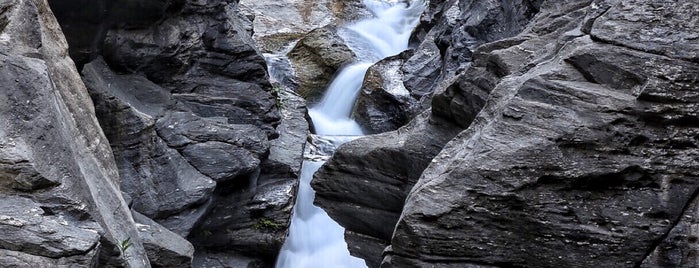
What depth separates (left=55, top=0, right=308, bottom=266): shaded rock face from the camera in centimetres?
1372

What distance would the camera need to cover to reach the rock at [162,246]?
11.4 meters

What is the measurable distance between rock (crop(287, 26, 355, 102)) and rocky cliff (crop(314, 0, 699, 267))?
15893 mm

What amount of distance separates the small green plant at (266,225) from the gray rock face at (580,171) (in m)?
7.86

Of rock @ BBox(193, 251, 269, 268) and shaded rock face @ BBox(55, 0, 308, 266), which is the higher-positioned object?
shaded rock face @ BBox(55, 0, 308, 266)

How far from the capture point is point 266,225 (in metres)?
15.4

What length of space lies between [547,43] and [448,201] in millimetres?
3461

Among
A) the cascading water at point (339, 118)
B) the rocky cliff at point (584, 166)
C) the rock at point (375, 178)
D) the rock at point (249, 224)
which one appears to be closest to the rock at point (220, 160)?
the rock at point (249, 224)

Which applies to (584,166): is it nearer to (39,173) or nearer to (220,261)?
(39,173)

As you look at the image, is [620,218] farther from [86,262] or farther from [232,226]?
[232,226]

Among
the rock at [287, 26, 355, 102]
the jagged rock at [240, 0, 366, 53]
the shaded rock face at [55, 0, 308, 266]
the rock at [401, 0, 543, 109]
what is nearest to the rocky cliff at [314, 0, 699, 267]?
the shaded rock face at [55, 0, 308, 266]

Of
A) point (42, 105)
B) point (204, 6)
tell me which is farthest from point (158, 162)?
point (42, 105)

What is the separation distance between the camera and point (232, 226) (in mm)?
15242

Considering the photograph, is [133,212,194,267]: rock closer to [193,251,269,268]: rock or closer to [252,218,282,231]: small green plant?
[193,251,269,268]: rock

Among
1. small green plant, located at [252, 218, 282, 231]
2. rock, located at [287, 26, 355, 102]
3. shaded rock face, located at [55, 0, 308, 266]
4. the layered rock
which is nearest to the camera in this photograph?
the layered rock
